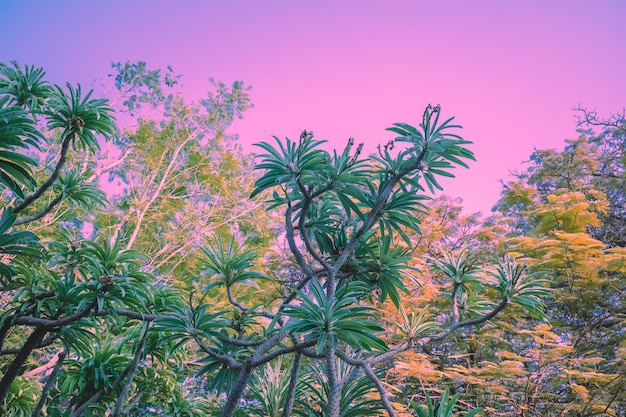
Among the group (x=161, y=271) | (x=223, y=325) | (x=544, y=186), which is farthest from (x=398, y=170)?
(x=161, y=271)

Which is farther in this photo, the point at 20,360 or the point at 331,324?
the point at 20,360

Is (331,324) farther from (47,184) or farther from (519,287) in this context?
(47,184)

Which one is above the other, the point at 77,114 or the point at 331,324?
the point at 77,114

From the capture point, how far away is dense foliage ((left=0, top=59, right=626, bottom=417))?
182 centimetres

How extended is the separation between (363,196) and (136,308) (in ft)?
5.14

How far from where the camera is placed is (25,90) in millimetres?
2986

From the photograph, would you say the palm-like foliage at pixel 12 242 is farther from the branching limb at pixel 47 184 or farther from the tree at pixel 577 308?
the tree at pixel 577 308

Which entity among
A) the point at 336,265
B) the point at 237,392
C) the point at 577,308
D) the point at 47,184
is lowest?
the point at 237,392

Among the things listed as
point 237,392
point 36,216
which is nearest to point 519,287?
point 237,392

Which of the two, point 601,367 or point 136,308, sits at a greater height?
point 601,367

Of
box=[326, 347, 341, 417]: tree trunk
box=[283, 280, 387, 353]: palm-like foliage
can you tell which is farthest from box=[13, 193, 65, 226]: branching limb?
box=[326, 347, 341, 417]: tree trunk

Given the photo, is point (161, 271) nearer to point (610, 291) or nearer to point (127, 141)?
point (127, 141)

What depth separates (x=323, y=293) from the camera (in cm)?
163

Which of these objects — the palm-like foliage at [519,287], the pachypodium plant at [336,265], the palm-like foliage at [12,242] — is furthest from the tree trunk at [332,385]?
the palm-like foliage at [12,242]
